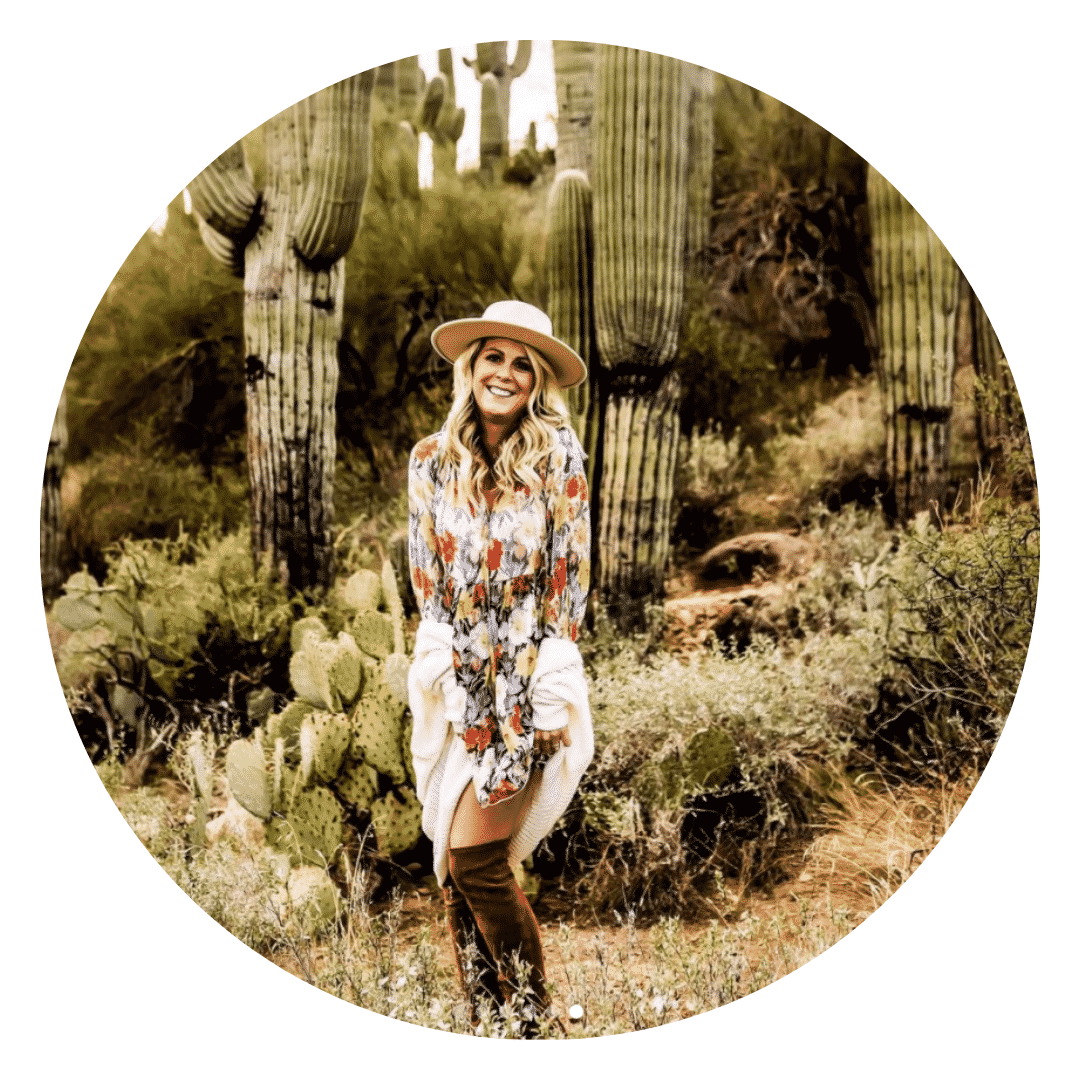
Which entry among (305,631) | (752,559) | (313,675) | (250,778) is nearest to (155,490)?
→ (305,631)

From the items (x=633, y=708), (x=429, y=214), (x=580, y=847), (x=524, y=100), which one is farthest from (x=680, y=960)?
(x=524, y=100)

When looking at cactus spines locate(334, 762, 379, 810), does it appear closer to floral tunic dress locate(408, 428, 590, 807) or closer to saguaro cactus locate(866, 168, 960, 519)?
floral tunic dress locate(408, 428, 590, 807)

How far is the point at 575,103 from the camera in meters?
4.90

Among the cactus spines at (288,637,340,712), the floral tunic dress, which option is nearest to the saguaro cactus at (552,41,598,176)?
the floral tunic dress

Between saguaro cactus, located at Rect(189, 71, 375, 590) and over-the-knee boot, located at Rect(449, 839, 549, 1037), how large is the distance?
4.01 ft

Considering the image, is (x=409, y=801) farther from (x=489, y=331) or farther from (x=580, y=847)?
(x=489, y=331)

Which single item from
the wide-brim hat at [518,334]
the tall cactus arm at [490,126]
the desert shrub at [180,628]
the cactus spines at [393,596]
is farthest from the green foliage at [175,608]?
the tall cactus arm at [490,126]

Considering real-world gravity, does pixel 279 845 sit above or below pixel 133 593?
below

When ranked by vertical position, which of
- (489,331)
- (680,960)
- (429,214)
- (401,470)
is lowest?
(680,960)

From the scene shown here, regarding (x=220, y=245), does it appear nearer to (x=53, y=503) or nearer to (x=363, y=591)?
(x=53, y=503)

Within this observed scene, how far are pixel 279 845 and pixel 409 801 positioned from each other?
0.55 meters

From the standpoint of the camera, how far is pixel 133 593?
16.8ft

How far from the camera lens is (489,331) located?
16.0 ft

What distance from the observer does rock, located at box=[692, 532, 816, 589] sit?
500cm
